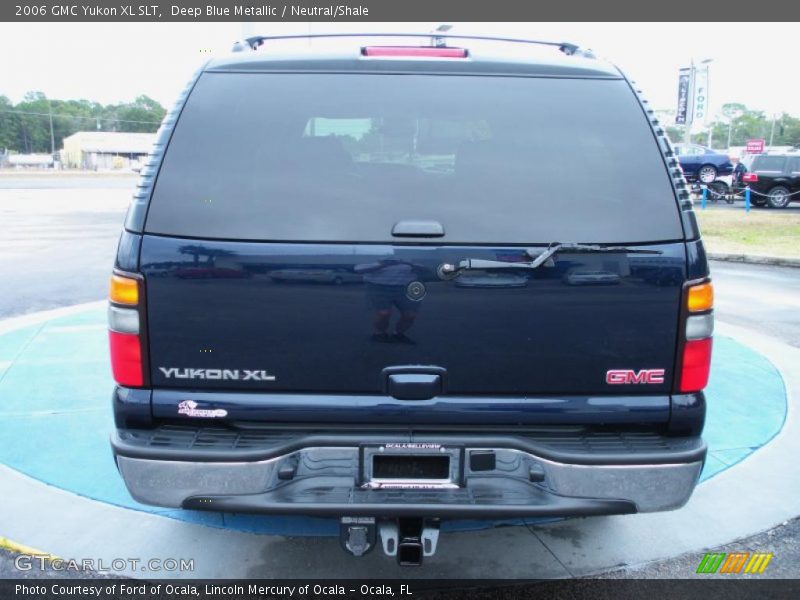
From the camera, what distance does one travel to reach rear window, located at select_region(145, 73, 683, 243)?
240cm

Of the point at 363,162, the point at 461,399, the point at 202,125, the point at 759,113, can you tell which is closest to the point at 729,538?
the point at 461,399

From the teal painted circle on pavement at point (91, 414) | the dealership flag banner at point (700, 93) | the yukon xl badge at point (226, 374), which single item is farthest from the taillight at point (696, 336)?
the dealership flag banner at point (700, 93)

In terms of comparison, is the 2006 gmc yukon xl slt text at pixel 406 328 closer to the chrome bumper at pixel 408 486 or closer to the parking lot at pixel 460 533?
the chrome bumper at pixel 408 486

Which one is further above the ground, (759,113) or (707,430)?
(759,113)

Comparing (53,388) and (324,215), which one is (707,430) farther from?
(53,388)

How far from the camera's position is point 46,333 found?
674 centimetres

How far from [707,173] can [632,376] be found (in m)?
25.5

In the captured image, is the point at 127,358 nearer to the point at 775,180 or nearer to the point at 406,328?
the point at 406,328

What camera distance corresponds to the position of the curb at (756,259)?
37.7ft

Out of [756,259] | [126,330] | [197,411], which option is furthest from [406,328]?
[756,259]

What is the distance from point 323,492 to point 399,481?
10.6 inches

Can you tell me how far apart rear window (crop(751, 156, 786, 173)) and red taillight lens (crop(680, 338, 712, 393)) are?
76.3ft

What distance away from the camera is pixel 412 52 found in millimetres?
2789

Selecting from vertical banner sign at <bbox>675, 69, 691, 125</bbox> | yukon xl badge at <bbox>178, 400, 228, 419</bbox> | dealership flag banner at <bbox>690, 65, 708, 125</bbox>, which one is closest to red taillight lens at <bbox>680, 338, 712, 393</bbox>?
yukon xl badge at <bbox>178, 400, 228, 419</bbox>
